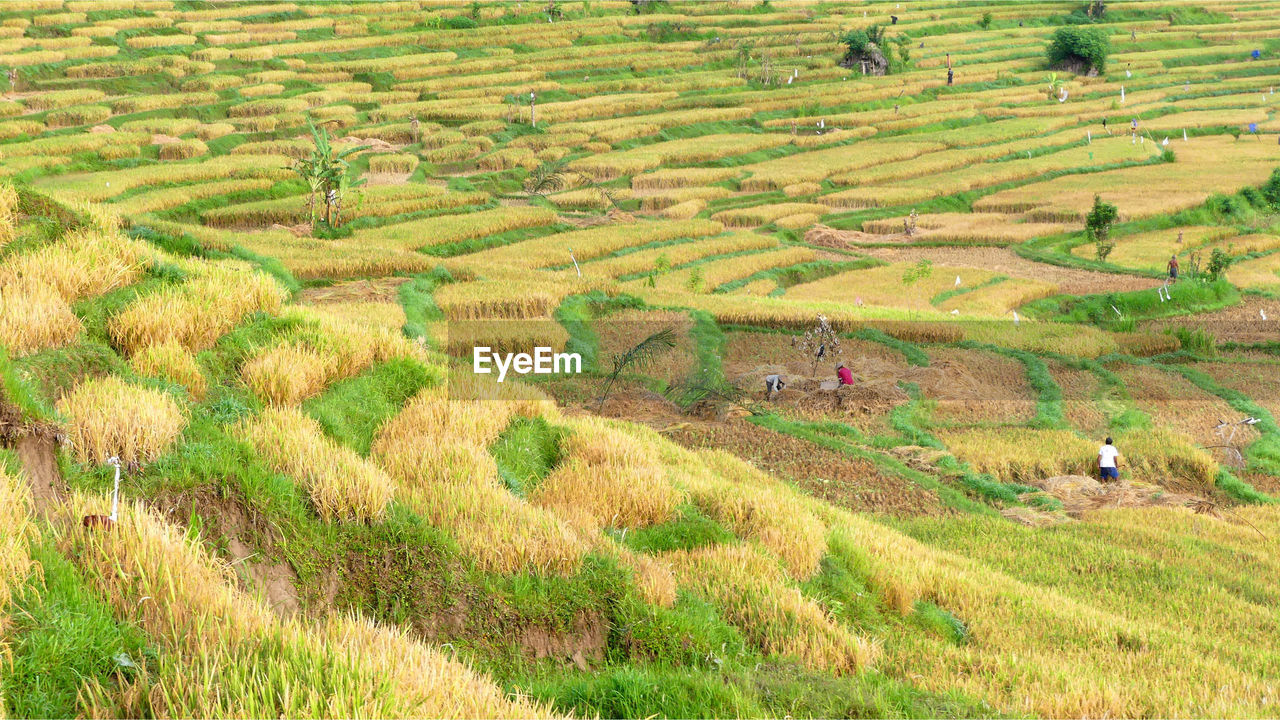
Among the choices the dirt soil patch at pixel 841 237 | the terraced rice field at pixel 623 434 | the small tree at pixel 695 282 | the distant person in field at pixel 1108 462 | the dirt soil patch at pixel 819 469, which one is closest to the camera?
the terraced rice field at pixel 623 434

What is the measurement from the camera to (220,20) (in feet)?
248

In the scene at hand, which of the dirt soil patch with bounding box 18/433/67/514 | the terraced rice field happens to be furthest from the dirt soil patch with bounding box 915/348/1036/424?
the dirt soil patch with bounding box 18/433/67/514

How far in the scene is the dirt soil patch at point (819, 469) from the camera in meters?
12.5

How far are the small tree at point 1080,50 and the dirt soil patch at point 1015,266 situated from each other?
4517 cm

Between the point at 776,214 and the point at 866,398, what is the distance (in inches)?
968

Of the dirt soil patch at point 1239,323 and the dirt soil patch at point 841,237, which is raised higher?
the dirt soil patch at point 841,237

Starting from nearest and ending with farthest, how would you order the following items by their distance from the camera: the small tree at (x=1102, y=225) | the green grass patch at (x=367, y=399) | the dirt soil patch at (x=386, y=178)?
the green grass patch at (x=367, y=399) → the small tree at (x=1102, y=225) → the dirt soil patch at (x=386, y=178)

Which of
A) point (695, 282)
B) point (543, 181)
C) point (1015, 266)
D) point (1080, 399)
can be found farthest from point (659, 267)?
point (543, 181)

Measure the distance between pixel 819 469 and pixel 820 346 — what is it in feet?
20.9

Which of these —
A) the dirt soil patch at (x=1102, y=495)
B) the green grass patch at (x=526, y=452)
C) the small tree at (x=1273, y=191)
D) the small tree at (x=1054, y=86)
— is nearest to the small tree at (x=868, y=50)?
the small tree at (x=1054, y=86)

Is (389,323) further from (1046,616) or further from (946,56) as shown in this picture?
(946,56)

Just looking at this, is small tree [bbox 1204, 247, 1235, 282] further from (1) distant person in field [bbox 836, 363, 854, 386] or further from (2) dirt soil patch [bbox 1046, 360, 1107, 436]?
(1) distant person in field [bbox 836, 363, 854, 386]

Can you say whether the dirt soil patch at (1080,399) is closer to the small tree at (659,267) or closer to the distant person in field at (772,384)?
the distant person in field at (772,384)

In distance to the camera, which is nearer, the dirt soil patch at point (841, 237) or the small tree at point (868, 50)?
the dirt soil patch at point (841, 237)
